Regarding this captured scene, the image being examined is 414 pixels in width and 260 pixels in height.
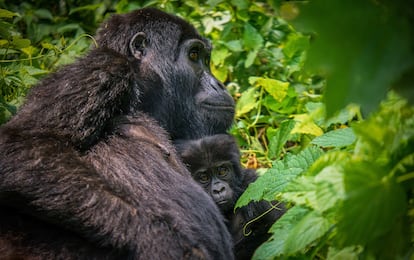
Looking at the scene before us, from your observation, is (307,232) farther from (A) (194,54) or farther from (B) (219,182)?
(A) (194,54)

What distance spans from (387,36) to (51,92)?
2127 mm

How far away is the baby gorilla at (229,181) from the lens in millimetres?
3754

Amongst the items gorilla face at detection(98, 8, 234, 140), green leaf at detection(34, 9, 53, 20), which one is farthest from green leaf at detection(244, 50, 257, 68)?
green leaf at detection(34, 9, 53, 20)

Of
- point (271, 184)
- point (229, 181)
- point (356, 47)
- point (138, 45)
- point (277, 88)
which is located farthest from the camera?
point (277, 88)

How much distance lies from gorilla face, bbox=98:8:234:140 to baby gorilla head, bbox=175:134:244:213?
0.08 metres

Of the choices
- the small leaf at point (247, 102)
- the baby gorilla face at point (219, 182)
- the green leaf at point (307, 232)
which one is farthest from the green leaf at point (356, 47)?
the small leaf at point (247, 102)

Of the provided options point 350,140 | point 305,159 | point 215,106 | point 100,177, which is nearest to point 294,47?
point 215,106

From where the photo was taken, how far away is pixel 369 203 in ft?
5.97

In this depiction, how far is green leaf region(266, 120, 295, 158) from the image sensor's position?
4008 millimetres

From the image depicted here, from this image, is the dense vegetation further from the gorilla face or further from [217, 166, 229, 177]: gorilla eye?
the gorilla face

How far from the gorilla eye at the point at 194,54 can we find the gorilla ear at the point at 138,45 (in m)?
0.38

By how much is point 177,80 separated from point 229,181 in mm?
766

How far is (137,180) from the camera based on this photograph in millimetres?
2996

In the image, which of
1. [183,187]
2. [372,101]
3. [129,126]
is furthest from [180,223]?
[372,101]
